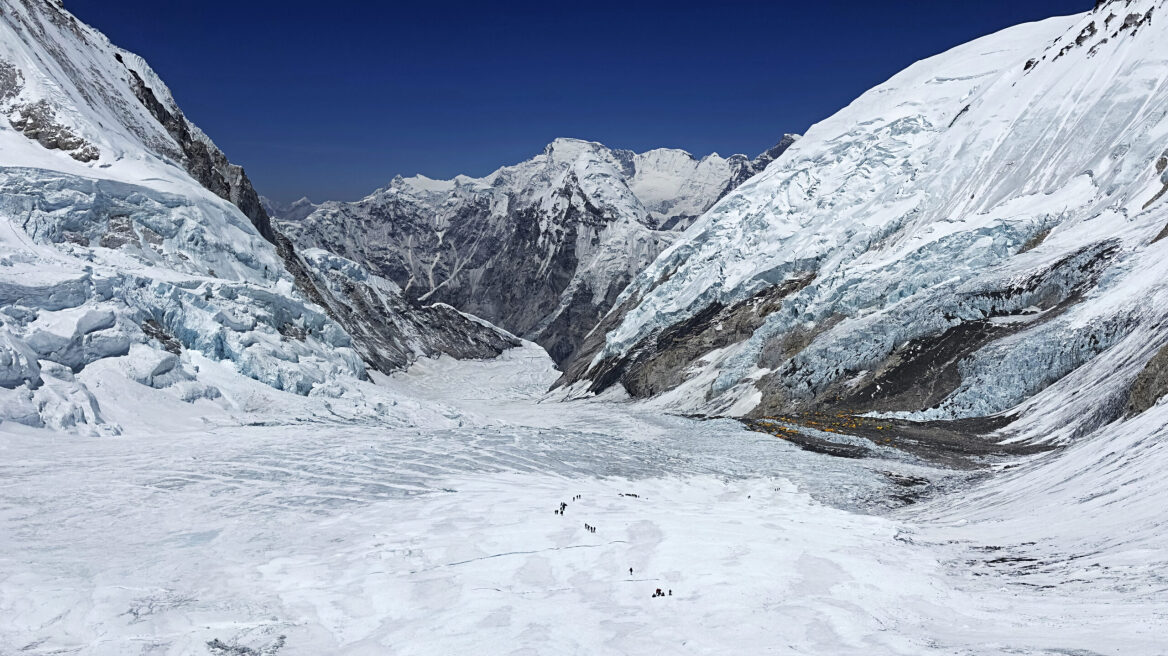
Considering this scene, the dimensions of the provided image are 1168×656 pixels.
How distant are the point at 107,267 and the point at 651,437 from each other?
43145mm

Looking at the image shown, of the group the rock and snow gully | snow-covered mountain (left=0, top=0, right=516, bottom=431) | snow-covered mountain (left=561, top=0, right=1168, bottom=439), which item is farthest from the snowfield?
snow-covered mountain (left=561, top=0, right=1168, bottom=439)

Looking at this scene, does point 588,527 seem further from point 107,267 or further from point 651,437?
Answer: point 107,267

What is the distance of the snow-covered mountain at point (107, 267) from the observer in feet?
135

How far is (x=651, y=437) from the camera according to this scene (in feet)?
179

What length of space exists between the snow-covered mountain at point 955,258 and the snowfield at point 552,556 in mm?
15629

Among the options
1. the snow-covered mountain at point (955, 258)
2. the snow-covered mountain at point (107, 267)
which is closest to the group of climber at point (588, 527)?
the snow-covered mountain at point (955, 258)

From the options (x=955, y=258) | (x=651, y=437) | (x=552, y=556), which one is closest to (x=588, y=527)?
(x=552, y=556)

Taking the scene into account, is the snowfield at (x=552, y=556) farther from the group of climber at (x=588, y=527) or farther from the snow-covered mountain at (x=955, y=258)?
the snow-covered mountain at (x=955, y=258)

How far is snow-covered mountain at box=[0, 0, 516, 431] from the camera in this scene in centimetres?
4112

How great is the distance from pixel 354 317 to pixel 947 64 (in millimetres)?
139733

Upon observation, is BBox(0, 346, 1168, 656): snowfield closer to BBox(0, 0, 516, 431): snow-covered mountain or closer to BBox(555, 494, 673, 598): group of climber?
BBox(555, 494, 673, 598): group of climber

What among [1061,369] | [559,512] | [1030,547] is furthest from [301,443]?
[1061,369]

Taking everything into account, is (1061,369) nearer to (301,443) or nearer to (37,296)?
(301,443)

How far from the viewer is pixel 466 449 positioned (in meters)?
38.0
